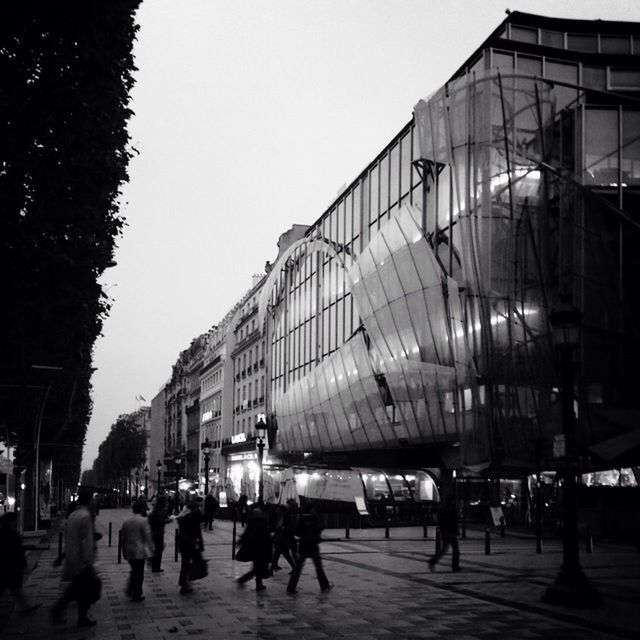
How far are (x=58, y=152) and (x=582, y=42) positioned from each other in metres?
33.7

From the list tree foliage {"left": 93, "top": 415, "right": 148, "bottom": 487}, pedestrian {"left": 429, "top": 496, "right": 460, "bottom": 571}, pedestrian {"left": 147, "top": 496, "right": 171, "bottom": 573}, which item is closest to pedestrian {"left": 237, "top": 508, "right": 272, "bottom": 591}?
pedestrian {"left": 147, "top": 496, "right": 171, "bottom": 573}

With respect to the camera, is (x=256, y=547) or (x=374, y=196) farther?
(x=374, y=196)

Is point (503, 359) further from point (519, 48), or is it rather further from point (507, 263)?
point (519, 48)

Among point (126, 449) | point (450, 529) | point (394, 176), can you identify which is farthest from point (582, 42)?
point (126, 449)

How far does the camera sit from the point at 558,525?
37.0m

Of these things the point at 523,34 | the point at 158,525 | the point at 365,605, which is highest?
the point at 523,34

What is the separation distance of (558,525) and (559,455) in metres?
21.9

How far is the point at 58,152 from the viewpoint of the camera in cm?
1532

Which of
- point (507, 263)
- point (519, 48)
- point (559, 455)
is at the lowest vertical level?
point (559, 455)

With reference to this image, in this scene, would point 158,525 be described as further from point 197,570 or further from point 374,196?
point 374,196

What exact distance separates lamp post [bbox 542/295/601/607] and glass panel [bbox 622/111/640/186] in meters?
24.9

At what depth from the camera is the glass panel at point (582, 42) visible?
4219 centimetres

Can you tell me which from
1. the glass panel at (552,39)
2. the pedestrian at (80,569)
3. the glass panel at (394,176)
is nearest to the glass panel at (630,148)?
the glass panel at (552,39)

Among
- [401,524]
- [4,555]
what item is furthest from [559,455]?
[401,524]
